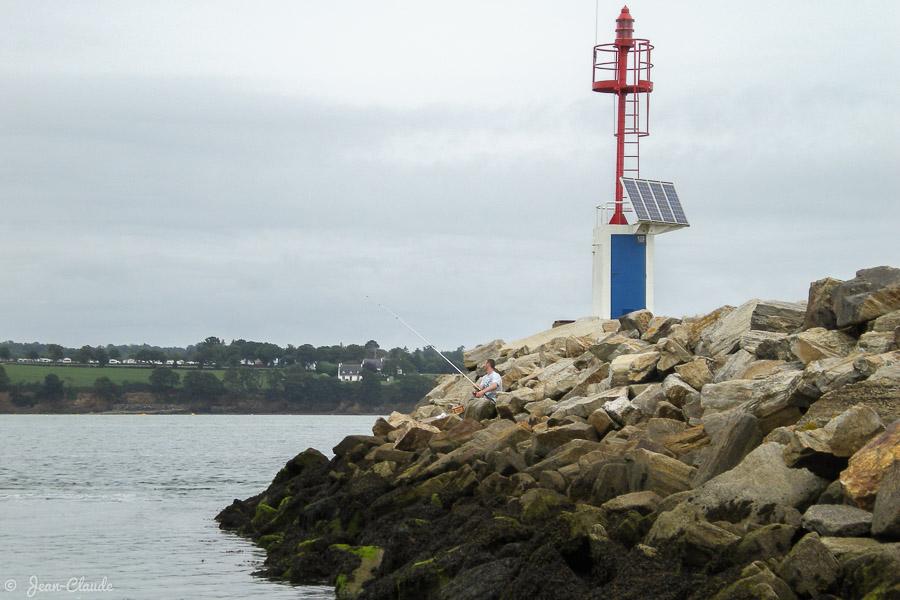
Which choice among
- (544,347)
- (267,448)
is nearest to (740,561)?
(544,347)

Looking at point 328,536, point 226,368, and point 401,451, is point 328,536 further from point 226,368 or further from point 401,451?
point 226,368

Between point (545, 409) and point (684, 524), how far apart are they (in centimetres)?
696

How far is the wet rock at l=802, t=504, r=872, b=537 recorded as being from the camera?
6.58 meters

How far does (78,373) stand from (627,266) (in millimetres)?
84321

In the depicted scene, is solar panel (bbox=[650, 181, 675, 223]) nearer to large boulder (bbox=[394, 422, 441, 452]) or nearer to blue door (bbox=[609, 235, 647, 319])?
blue door (bbox=[609, 235, 647, 319])

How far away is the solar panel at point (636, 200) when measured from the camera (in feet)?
74.0

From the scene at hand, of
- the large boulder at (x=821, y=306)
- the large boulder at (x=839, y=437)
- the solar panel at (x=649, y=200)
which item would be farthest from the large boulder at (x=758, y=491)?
the solar panel at (x=649, y=200)

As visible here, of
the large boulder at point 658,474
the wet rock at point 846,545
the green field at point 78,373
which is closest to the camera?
the wet rock at point 846,545

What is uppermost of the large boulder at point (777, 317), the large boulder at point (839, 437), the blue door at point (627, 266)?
the blue door at point (627, 266)

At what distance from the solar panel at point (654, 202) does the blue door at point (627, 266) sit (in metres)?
0.67

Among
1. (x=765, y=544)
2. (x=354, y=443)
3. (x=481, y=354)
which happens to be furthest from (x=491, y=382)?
(x=765, y=544)

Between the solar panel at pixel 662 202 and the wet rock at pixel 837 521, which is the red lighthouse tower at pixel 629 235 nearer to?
the solar panel at pixel 662 202

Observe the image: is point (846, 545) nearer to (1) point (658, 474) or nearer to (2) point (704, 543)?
(2) point (704, 543)

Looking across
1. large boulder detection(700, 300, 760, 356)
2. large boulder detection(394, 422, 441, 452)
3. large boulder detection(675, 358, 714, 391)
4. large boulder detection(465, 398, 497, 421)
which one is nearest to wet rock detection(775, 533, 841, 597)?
large boulder detection(675, 358, 714, 391)
